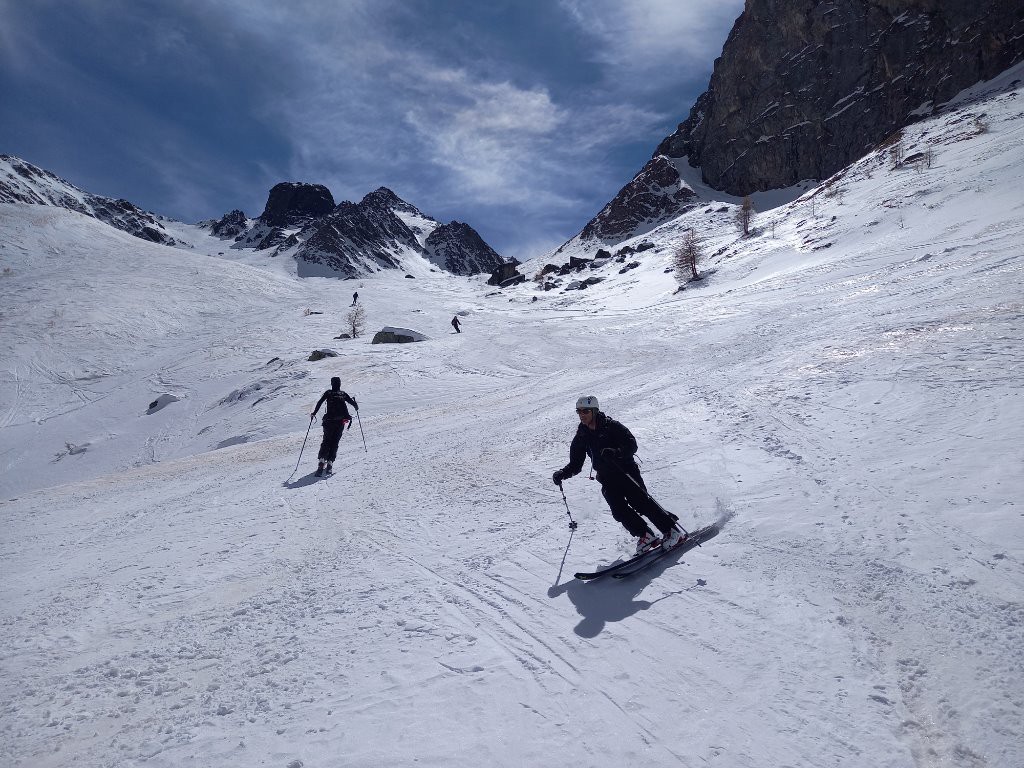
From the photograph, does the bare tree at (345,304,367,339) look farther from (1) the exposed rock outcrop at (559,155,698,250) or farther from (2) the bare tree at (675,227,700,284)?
(1) the exposed rock outcrop at (559,155,698,250)

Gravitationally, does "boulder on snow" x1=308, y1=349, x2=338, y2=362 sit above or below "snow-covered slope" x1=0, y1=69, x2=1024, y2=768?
above

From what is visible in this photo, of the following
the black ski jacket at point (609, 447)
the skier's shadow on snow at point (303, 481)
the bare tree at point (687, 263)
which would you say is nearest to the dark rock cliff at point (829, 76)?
the bare tree at point (687, 263)

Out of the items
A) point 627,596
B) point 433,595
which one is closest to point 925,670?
point 627,596

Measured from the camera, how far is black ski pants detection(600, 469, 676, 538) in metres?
5.32

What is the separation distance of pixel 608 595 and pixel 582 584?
31cm

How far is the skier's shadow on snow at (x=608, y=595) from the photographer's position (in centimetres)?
427

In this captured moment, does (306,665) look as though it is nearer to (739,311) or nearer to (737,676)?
(737,676)

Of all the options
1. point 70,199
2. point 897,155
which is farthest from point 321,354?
point 70,199

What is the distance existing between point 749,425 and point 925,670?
18.4 ft

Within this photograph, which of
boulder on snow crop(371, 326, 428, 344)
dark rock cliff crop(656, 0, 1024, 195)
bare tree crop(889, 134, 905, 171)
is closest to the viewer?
boulder on snow crop(371, 326, 428, 344)

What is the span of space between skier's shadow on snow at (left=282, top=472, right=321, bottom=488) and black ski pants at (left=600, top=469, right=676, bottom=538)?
646 cm

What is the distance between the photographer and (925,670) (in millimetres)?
3197

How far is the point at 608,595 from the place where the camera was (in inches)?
184

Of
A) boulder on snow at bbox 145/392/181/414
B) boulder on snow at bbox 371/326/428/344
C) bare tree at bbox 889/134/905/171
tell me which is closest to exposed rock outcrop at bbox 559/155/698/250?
bare tree at bbox 889/134/905/171
